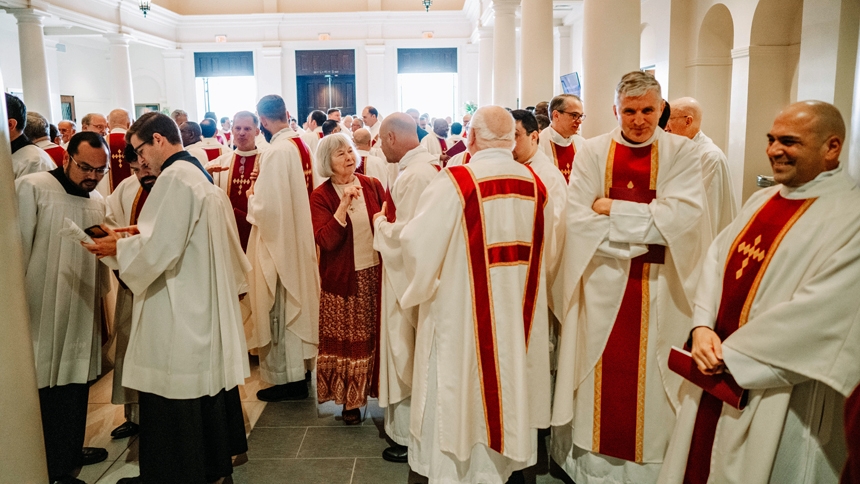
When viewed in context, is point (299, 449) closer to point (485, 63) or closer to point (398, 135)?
point (398, 135)

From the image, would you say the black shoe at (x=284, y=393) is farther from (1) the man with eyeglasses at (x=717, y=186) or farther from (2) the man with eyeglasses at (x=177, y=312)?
(1) the man with eyeglasses at (x=717, y=186)

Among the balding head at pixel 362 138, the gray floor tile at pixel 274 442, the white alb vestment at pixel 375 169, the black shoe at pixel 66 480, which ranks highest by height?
the balding head at pixel 362 138

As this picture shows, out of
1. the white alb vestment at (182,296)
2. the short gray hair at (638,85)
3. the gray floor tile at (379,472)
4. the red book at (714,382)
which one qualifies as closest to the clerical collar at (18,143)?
the white alb vestment at (182,296)

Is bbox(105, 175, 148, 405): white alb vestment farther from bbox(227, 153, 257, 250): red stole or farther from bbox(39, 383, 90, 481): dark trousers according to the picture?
bbox(227, 153, 257, 250): red stole

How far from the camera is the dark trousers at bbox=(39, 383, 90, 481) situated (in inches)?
134

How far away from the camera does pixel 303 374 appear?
4699 mm

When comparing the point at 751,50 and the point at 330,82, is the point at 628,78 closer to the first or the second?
the point at 751,50

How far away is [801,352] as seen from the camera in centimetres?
215

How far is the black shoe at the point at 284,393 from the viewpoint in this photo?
184 inches

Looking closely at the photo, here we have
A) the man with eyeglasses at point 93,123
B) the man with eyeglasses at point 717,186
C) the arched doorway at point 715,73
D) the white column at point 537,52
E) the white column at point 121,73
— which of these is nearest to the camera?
the man with eyeglasses at point 717,186

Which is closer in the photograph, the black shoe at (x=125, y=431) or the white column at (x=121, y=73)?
the black shoe at (x=125, y=431)

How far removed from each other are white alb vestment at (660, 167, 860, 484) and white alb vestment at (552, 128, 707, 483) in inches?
24.7

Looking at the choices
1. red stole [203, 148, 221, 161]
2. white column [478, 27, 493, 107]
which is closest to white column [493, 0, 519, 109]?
white column [478, 27, 493, 107]

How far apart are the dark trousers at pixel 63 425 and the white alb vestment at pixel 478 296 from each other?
6.29ft
